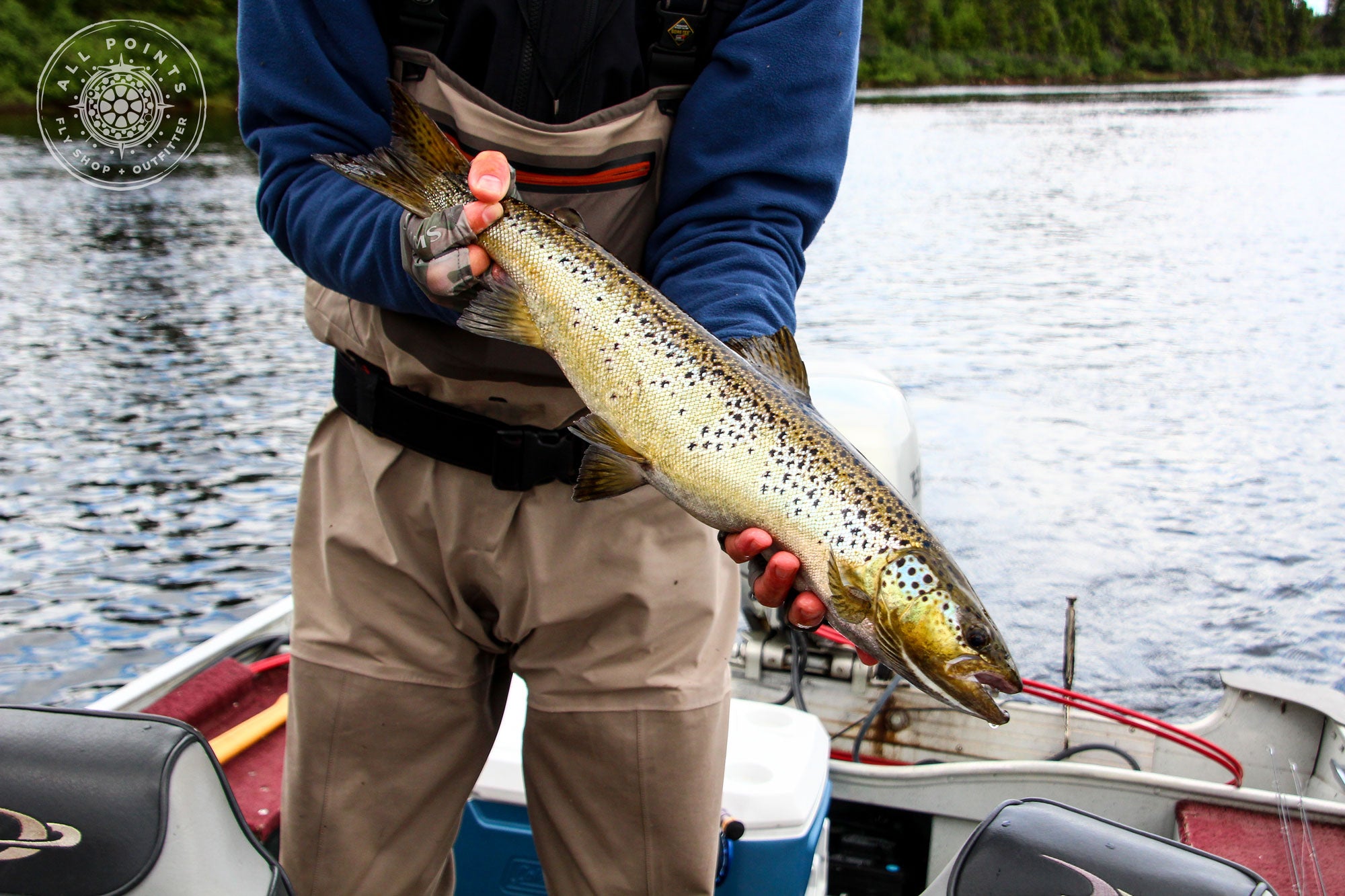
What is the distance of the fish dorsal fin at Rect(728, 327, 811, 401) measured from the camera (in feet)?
7.62

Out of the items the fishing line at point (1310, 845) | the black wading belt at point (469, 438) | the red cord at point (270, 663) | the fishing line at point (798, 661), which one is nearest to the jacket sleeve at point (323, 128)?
the black wading belt at point (469, 438)

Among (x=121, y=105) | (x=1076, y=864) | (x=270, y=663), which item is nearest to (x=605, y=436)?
(x=1076, y=864)

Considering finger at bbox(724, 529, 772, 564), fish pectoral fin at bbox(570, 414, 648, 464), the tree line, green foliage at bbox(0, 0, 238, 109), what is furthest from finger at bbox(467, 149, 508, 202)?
the tree line

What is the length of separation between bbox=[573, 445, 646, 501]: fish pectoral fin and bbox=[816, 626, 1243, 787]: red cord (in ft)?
9.10

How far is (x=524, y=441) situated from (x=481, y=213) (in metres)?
0.49

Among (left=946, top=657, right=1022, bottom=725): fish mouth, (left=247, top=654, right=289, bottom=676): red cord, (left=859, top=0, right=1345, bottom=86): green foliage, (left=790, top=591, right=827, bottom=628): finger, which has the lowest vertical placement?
(left=247, top=654, right=289, bottom=676): red cord

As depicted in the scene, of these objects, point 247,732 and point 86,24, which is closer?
point 247,732

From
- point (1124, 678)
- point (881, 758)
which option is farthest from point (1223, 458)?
point (881, 758)

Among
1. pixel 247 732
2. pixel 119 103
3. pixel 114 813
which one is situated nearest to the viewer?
pixel 114 813

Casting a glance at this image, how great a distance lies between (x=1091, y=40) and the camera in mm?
101188

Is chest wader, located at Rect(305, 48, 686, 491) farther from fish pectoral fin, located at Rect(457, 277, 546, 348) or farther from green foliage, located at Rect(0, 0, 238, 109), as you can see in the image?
green foliage, located at Rect(0, 0, 238, 109)

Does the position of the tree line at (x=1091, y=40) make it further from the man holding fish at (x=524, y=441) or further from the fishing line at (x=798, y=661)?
the man holding fish at (x=524, y=441)

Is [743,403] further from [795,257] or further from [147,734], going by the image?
[147,734]

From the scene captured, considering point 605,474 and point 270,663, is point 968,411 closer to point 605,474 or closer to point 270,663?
point 270,663
